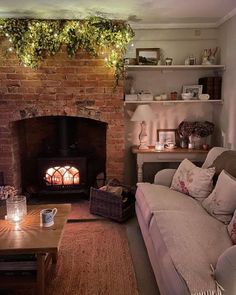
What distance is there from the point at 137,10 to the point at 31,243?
2634 mm

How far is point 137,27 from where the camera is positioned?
3.84 meters

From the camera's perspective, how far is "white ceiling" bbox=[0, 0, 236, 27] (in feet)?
9.73

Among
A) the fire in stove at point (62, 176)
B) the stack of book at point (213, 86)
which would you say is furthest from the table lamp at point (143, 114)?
the fire in stove at point (62, 176)

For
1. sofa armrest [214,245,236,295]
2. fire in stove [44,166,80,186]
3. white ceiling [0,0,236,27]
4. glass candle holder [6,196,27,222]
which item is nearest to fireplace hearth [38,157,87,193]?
fire in stove [44,166,80,186]

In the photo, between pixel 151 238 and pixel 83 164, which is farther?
pixel 83 164

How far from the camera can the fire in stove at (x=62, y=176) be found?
3.89m

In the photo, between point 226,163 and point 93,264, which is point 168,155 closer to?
point 226,163

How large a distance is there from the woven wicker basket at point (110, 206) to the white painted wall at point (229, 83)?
145cm

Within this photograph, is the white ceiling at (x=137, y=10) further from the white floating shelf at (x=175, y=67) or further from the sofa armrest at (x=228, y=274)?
the sofa armrest at (x=228, y=274)

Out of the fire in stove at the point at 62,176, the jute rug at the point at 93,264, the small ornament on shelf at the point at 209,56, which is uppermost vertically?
the small ornament on shelf at the point at 209,56

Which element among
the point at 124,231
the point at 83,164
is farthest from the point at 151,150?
the point at 124,231

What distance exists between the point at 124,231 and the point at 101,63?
203 centimetres

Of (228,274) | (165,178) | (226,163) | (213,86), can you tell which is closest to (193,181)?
(226,163)

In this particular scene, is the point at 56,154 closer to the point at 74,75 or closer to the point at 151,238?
the point at 74,75
